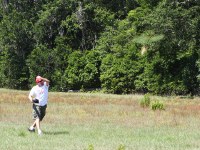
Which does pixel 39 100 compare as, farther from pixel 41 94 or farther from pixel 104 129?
pixel 104 129

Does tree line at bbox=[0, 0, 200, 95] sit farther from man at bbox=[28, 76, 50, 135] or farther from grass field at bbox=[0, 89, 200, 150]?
man at bbox=[28, 76, 50, 135]

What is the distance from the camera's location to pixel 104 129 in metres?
17.0

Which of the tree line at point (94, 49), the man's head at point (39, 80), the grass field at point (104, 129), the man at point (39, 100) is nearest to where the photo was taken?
the grass field at point (104, 129)

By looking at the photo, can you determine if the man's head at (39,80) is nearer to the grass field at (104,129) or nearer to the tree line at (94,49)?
the grass field at (104,129)

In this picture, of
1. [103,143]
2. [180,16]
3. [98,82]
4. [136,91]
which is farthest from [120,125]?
[98,82]

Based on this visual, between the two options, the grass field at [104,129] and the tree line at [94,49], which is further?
the tree line at [94,49]

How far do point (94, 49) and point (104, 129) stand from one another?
32.8 meters

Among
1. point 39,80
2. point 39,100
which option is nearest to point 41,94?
point 39,100

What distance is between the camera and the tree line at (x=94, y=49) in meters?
40.7

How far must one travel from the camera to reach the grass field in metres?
13.0

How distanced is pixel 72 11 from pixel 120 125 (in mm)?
33373

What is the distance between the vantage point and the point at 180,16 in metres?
35.1

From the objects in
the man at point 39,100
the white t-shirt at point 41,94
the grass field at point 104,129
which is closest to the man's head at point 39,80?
the man at point 39,100

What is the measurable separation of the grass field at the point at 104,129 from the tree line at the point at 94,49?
49.8 feet
